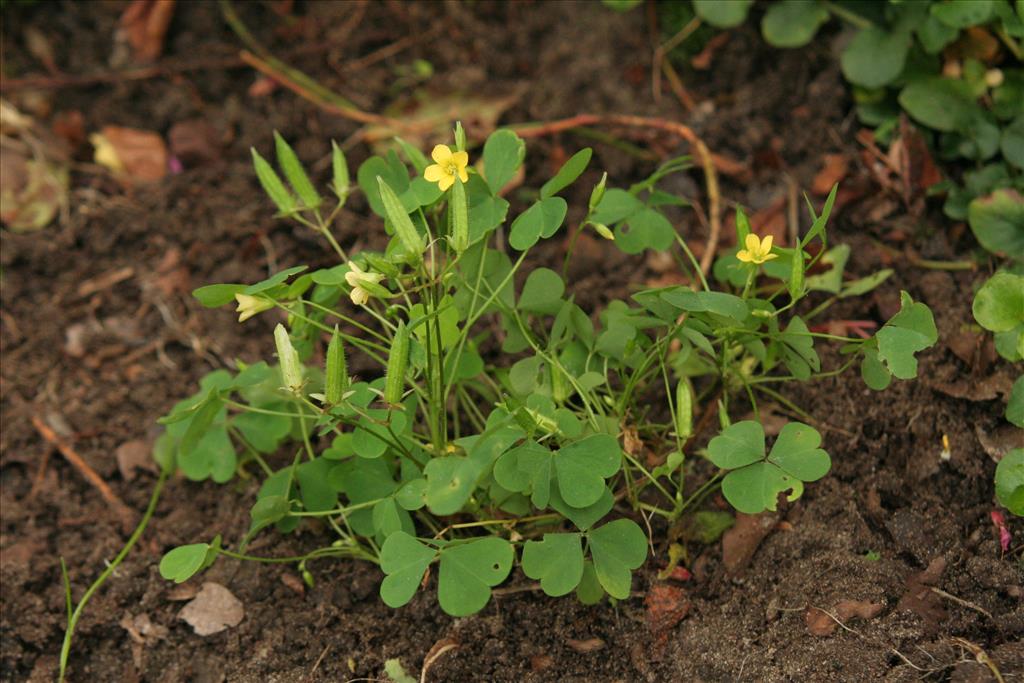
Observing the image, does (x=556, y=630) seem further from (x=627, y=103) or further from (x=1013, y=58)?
(x=1013, y=58)

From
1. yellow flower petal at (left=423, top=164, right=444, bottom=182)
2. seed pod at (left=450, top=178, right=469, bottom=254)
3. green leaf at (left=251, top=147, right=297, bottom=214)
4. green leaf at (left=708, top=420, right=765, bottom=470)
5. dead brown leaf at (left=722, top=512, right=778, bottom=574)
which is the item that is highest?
yellow flower petal at (left=423, top=164, right=444, bottom=182)

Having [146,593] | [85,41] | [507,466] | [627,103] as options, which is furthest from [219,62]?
[507,466]

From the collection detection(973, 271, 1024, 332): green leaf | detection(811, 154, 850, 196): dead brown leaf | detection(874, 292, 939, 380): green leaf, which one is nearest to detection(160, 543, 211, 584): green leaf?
detection(874, 292, 939, 380): green leaf

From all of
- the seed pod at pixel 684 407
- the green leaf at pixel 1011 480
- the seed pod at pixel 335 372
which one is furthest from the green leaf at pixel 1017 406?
Result: the seed pod at pixel 335 372

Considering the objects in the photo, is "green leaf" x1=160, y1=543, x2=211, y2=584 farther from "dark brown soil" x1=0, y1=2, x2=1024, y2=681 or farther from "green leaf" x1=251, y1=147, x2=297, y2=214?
"green leaf" x1=251, y1=147, x2=297, y2=214

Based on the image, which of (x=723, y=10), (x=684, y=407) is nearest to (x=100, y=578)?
(x=684, y=407)

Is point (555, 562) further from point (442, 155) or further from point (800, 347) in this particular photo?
point (442, 155)

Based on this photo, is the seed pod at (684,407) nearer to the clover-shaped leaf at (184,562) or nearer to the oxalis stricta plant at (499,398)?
the oxalis stricta plant at (499,398)
